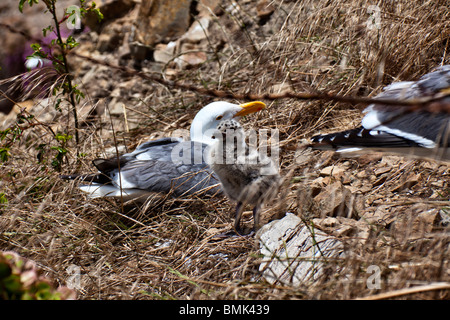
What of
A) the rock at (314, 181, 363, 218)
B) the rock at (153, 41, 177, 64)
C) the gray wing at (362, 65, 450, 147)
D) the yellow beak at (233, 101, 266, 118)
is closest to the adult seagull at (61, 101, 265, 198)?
the yellow beak at (233, 101, 266, 118)

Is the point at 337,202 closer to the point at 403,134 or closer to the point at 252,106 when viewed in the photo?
the point at 403,134

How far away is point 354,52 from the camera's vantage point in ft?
14.2

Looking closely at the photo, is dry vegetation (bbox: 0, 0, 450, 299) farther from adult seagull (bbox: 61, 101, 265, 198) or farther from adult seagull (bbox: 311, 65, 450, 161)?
adult seagull (bbox: 311, 65, 450, 161)

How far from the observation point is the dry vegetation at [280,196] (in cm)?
209

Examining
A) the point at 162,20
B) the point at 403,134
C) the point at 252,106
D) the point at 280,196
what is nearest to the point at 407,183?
the point at 403,134

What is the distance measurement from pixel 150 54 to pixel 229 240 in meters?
3.97

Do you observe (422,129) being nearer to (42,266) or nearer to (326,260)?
(326,260)

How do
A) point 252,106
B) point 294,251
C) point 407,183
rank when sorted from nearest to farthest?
point 294,251, point 407,183, point 252,106

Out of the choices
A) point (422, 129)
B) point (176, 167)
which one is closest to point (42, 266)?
point (176, 167)

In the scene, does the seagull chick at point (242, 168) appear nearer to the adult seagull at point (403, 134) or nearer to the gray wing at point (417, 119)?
the adult seagull at point (403, 134)

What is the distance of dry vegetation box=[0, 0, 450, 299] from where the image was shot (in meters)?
2.09

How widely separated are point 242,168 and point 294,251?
60cm

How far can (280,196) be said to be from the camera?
271cm
